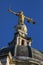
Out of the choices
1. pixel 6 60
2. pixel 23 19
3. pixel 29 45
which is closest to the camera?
pixel 6 60

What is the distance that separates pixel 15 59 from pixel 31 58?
263 cm

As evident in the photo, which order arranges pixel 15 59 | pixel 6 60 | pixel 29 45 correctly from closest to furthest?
pixel 6 60, pixel 15 59, pixel 29 45

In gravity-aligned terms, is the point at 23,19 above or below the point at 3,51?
above

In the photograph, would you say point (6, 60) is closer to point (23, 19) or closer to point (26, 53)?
point (26, 53)

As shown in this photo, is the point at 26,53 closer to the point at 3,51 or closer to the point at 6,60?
the point at 3,51

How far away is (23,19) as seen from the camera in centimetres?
9362

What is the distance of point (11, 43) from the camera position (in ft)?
289

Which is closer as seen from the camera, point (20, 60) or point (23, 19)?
point (20, 60)

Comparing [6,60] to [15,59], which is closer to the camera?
[6,60]

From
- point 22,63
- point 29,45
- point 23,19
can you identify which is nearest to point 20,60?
point 22,63

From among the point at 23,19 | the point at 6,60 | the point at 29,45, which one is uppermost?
the point at 23,19

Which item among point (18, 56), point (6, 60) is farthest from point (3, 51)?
point (6, 60)

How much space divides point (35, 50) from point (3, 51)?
546 centimetres

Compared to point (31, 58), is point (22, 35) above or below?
above
